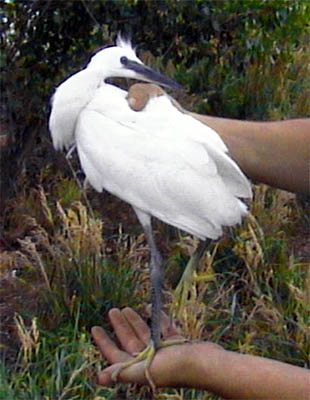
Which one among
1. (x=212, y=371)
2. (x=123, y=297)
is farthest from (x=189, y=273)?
(x=123, y=297)

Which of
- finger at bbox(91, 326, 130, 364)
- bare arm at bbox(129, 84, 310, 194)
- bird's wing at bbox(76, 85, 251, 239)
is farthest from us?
bare arm at bbox(129, 84, 310, 194)

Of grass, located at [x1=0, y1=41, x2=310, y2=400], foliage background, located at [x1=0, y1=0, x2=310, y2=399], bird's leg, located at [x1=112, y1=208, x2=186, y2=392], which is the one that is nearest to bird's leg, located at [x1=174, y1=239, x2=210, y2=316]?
bird's leg, located at [x1=112, y1=208, x2=186, y2=392]

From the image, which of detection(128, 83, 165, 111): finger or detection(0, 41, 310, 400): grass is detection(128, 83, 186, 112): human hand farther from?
detection(0, 41, 310, 400): grass

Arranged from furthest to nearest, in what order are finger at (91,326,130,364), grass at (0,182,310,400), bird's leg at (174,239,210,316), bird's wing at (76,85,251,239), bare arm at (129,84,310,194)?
1. grass at (0,182,310,400)
2. bare arm at (129,84,310,194)
3. finger at (91,326,130,364)
4. bird's leg at (174,239,210,316)
5. bird's wing at (76,85,251,239)

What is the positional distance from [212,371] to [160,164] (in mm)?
499

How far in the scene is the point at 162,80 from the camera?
6.44 ft

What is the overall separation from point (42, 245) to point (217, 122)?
6.08ft

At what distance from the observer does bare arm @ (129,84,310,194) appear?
2.17m

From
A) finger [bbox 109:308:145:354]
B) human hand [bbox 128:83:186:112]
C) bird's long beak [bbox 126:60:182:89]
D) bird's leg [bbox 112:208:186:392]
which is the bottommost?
finger [bbox 109:308:145:354]

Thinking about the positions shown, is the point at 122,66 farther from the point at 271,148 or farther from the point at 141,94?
the point at 271,148

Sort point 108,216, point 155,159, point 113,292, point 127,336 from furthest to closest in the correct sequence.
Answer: point 108,216, point 113,292, point 127,336, point 155,159

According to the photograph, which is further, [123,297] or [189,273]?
[123,297]

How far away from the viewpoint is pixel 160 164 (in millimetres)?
1779

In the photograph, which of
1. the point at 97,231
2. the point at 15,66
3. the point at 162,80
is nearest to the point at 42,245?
the point at 97,231
